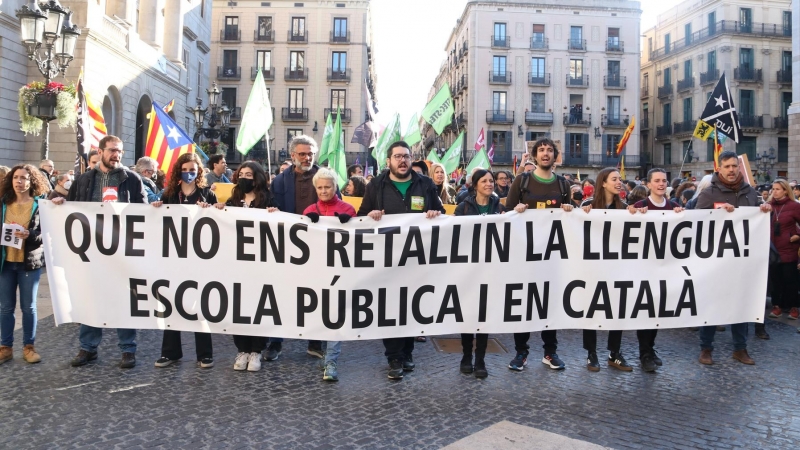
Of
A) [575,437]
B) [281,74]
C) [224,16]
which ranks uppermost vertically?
[224,16]

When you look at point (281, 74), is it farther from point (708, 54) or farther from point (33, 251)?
point (33, 251)

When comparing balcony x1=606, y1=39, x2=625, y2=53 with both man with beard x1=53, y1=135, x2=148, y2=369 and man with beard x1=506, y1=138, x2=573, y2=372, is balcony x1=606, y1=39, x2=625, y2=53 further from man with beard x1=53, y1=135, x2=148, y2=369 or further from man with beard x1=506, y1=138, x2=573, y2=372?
man with beard x1=53, y1=135, x2=148, y2=369

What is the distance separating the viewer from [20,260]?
17.0 feet

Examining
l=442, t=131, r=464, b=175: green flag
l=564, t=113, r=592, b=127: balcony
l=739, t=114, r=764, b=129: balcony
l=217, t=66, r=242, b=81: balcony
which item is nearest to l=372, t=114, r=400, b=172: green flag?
l=442, t=131, r=464, b=175: green flag

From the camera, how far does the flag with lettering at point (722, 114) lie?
11484mm

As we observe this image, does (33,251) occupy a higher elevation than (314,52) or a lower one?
lower

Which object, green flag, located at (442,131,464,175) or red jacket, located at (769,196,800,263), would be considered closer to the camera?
red jacket, located at (769,196,800,263)

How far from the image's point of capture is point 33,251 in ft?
17.3

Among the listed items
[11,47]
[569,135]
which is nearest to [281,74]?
[569,135]

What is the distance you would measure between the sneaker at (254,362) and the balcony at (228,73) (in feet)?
154

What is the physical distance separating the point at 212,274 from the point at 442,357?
7.64ft

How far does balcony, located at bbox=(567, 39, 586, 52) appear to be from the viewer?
160ft

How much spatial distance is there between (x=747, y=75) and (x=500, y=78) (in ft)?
60.6

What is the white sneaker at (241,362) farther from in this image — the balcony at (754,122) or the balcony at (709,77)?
the balcony at (754,122)
